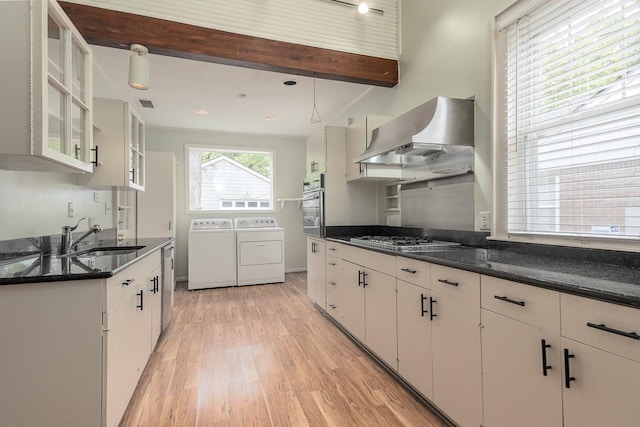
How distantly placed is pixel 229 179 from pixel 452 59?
4.09 m

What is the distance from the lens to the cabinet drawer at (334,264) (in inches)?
115

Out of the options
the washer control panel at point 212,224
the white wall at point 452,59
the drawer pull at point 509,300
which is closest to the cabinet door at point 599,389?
the drawer pull at point 509,300

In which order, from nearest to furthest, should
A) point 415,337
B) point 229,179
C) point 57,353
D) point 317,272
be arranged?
point 57,353, point 415,337, point 317,272, point 229,179

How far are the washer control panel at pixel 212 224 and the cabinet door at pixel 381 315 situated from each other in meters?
3.16

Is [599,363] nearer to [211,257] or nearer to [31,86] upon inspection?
[31,86]

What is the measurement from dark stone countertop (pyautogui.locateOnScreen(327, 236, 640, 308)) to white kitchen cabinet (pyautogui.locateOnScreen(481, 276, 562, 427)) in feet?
Answer: 0.14

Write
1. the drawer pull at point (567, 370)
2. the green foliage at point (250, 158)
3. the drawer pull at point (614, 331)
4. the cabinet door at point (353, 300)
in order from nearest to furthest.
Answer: the drawer pull at point (614, 331)
the drawer pull at point (567, 370)
the cabinet door at point (353, 300)
the green foliage at point (250, 158)

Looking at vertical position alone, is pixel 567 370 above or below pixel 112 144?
below

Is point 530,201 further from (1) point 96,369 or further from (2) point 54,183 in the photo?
(2) point 54,183

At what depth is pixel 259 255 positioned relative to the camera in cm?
484

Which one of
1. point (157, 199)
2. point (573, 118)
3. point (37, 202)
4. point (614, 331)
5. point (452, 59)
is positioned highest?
point (452, 59)

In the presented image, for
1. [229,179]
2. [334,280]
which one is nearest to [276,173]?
[229,179]

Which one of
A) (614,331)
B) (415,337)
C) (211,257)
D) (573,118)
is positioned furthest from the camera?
(211,257)

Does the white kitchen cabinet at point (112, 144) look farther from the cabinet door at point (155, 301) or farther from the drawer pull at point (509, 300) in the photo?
the drawer pull at point (509, 300)
